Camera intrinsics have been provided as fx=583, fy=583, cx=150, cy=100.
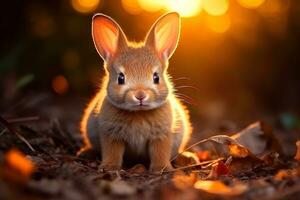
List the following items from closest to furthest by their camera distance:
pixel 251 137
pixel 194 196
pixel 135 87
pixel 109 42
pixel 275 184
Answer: pixel 194 196, pixel 275 184, pixel 135 87, pixel 109 42, pixel 251 137

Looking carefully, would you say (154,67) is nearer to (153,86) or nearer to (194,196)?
(153,86)

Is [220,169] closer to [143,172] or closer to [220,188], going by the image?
[143,172]

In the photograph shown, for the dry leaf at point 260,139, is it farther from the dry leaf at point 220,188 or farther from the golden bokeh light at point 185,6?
the dry leaf at point 220,188

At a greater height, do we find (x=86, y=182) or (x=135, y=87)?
(x=135, y=87)

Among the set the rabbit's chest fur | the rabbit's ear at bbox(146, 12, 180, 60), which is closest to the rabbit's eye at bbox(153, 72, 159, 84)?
the rabbit's chest fur

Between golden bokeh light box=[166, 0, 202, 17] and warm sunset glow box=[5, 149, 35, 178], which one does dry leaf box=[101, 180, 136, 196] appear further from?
golden bokeh light box=[166, 0, 202, 17]

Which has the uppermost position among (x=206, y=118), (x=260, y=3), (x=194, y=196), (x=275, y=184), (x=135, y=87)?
(x=260, y=3)

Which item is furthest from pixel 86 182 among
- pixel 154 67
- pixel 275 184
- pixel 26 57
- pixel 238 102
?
pixel 238 102

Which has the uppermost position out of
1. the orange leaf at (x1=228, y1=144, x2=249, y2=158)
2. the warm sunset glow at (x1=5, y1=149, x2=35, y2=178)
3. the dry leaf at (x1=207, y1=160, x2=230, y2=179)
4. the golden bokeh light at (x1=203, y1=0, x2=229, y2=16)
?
the golden bokeh light at (x1=203, y1=0, x2=229, y2=16)
